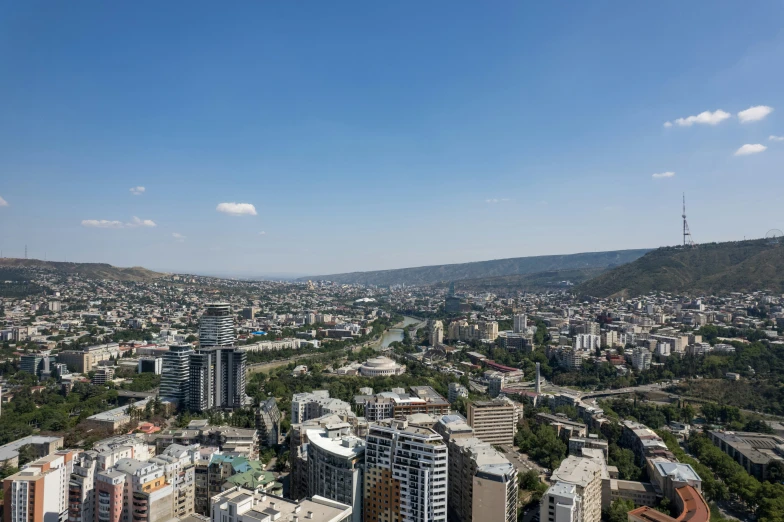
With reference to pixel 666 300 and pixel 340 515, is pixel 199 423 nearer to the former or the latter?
pixel 340 515

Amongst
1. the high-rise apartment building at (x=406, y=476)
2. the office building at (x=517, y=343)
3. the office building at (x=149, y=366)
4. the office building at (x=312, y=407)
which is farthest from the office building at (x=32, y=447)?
the office building at (x=517, y=343)

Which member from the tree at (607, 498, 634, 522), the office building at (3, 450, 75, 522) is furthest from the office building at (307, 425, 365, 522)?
the tree at (607, 498, 634, 522)

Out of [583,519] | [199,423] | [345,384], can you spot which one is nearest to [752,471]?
[583,519]

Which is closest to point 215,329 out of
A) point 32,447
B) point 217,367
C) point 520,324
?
Result: point 217,367

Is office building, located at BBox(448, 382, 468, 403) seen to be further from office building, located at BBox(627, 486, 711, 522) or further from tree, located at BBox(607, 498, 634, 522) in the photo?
office building, located at BBox(627, 486, 711, 522)

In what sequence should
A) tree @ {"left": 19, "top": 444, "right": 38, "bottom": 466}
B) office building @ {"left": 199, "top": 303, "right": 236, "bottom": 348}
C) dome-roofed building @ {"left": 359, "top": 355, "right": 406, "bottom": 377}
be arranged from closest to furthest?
tree @ {"left": 19, "top": 444, "right": 38, "bottom": 466} → office building @ {"left": 199, "top": 303, "right": 236, "bottom": 348} → dome-roofed building @ {"left": 359, "top": 355, "right": 406, "bottom": 377}

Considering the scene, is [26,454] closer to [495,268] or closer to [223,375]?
[223,375]
